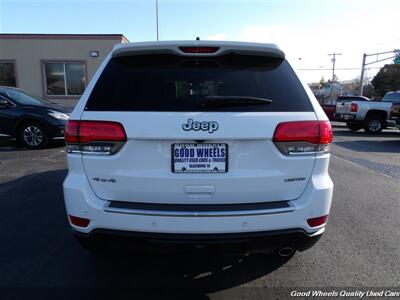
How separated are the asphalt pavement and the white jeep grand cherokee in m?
0.37

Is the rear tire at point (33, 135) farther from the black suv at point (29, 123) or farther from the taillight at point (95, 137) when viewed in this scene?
the taillight at point (95, 137)

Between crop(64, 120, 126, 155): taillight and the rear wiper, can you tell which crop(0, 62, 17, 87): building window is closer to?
crop(64, 120, 126, 155): taillight

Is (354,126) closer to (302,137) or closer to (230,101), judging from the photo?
(302,137)

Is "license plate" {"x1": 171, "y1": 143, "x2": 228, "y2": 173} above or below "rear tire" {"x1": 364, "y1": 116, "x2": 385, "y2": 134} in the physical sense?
above

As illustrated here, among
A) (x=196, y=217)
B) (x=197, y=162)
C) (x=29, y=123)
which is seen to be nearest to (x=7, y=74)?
(x=29, y=123)

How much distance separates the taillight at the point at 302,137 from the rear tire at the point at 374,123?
15690mm

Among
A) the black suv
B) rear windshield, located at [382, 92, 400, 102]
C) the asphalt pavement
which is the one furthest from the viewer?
rear windshield, located at [382, 92, 400, 102]

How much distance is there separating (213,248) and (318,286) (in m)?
1.16

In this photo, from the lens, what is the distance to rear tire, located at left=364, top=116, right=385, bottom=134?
16328 millimetres

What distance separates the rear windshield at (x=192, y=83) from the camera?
7.86ft

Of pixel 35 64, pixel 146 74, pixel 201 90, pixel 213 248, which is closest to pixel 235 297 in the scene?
pixel 213 248

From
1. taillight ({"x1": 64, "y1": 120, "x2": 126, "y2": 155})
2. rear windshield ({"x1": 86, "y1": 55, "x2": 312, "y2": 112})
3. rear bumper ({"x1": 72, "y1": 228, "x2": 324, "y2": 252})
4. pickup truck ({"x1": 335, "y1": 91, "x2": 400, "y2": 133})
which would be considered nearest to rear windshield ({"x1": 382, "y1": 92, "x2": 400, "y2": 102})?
pickup truck ({"x1": 335, "y1": 91, "x2": 400, "y2": 133})

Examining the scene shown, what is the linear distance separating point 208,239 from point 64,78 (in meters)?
20.0

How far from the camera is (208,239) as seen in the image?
2.30m
